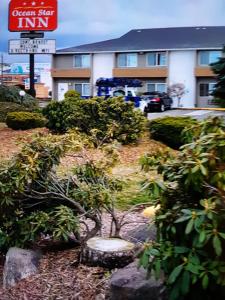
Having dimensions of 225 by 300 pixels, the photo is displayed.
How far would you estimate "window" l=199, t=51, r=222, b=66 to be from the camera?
4525 cm

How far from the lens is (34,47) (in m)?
29.8

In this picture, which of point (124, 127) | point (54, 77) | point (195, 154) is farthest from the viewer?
point (54, 77)

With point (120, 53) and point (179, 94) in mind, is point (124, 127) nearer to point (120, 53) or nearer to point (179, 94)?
point (179, 94)

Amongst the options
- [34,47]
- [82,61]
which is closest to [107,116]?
[34,47]

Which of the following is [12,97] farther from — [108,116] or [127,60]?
[127,60]

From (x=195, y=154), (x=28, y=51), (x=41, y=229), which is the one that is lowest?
(x=41, y=229)

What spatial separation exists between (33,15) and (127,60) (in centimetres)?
1840

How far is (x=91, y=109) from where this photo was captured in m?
14.5

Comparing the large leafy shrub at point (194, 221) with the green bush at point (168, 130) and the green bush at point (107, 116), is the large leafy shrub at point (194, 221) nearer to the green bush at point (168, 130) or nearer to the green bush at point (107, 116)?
the green bush at point (107, 116)

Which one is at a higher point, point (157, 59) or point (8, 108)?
point (157, 59)

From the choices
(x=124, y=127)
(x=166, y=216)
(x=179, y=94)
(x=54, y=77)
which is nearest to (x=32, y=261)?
(x=166, y=216)

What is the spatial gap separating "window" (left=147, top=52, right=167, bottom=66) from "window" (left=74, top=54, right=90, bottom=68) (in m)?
6.09

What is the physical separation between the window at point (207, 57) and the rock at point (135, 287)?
42934 millimetres

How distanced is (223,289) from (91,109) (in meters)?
11.6
